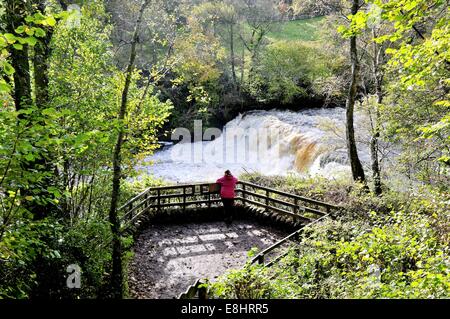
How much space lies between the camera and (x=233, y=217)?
13.1 metres

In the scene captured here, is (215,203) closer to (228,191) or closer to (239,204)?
(239,204)

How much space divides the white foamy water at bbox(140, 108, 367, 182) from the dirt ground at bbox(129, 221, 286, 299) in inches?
220

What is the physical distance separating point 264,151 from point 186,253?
13643 mm

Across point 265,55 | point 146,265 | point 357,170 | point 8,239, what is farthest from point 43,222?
point 265,55

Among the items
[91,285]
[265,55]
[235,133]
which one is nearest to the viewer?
[91,285]

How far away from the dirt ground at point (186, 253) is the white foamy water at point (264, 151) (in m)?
5.59

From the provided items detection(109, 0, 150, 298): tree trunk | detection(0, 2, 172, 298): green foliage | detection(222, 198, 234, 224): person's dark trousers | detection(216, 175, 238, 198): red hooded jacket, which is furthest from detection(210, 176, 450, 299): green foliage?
detection(222, 198, 234, 224): person's dark trousers

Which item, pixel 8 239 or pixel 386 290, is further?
pixel 386 290

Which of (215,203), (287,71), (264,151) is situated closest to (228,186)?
(215,203)

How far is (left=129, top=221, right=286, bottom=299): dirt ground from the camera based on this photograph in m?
8.67

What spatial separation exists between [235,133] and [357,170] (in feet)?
48.1

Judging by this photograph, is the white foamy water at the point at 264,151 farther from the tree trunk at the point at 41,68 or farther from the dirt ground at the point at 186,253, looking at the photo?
the tree trunk at the point at 41,68
